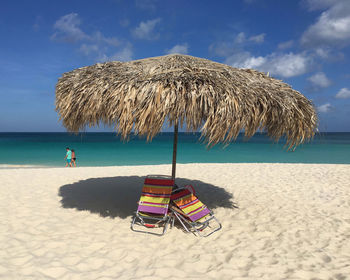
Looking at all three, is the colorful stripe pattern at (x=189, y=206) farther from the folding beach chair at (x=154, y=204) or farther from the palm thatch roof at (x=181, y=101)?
the palm thatch roof at (x=181, y=101)

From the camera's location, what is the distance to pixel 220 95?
2816 millimetres

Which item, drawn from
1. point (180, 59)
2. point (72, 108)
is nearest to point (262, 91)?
point (180, 59)

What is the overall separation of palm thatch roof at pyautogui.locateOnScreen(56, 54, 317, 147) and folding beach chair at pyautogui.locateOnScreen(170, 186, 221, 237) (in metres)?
1.09

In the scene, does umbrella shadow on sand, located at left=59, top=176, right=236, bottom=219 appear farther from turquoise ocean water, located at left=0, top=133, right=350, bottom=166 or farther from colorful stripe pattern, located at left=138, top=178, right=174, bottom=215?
turquoise ocean water, located at left=0, top=133, right=350, bottom=166

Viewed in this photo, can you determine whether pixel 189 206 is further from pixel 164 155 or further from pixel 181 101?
pixel 164 155

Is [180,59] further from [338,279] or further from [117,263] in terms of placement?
[338,279]

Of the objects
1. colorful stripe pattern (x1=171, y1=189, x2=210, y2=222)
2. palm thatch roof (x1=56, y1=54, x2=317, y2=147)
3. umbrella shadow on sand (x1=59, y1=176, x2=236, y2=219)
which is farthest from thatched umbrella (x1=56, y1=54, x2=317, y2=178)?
umbrella shadow on sand (x1=59, y1=176, x2=236, y2=219)

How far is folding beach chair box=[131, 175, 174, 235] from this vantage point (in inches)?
127

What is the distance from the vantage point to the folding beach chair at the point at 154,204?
3.22 metres

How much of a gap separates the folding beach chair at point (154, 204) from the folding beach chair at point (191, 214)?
14 centimetres

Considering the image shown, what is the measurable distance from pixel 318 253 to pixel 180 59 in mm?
Result: 2933

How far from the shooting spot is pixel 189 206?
3381 mm

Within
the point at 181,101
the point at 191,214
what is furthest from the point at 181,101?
the point at 191,214

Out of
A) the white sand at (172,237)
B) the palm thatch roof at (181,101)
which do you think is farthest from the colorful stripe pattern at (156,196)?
the palm thatch roof at (181,101)
